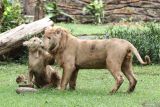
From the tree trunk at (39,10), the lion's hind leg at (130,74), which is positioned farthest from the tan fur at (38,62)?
the tree trunk at (39,10)

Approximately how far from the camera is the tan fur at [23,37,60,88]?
9734 mm

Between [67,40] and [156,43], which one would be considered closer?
[67,40]

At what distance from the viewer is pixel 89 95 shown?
30.4 feet

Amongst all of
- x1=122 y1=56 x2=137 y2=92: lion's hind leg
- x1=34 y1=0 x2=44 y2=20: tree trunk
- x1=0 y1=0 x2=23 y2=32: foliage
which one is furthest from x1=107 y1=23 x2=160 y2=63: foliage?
x1=122 y1=56 x2=137 y2=92: lion's hind leg

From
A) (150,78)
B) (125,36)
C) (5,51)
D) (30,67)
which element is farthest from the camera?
(125,36)

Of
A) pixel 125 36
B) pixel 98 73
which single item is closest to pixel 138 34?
pixel 125 36

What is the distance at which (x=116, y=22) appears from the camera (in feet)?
68.9

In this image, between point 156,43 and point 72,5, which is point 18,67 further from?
point 72,5

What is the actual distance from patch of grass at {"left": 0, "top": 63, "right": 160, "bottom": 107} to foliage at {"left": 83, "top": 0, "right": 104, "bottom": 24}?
9.39m

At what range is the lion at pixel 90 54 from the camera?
30.9ft

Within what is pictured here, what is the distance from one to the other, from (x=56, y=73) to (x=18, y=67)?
336cm

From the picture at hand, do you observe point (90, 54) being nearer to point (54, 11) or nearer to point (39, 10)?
point (39, 10)

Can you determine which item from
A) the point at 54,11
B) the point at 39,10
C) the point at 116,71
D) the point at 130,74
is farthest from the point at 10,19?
the point at 116,71

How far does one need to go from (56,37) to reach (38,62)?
1.72 ft
